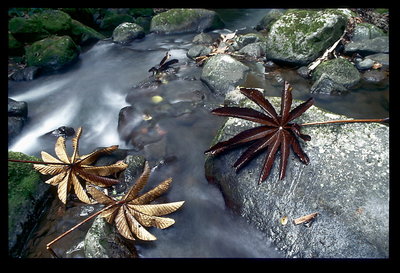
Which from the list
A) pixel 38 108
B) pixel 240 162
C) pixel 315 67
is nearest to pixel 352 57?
pixel 315 67

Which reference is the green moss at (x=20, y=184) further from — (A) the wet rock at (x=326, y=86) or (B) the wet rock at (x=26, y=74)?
(A) the wet rock at (x=326, y=86)

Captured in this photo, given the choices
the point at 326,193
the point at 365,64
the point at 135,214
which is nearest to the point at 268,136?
the point at 326,193

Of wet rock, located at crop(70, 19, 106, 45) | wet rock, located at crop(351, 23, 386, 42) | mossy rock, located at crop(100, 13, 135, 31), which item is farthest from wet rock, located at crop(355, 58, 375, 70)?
mossy rock, located at crop(100, 13, 135, 31)

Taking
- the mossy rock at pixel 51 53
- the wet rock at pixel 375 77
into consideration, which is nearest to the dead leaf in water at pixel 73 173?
the mossy rock at pixel 51 53

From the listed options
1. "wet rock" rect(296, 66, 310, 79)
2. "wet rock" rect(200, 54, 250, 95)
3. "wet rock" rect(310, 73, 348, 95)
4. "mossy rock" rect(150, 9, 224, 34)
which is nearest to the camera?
"wet rock" rect(310, 73, 348, 95)

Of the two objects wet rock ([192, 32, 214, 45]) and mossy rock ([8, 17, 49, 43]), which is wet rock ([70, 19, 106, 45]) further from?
wet rock ([192, 32, 214, 45])

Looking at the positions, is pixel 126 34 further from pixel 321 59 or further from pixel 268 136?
pixel 268 136

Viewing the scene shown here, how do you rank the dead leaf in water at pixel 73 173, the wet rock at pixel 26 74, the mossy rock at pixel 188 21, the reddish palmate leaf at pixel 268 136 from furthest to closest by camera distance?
the mossy rock at pixel 188 21
the wet rock at pixel 26 74
the dead leaf in water at pixel 73 173
the reddish palmate leaf at pixel 268 136
